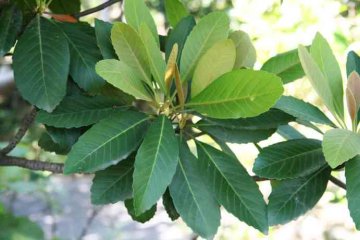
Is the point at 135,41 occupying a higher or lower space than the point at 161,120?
higher

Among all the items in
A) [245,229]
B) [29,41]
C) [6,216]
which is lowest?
[245,229]

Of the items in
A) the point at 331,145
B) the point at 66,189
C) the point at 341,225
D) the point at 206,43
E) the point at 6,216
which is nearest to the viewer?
the point at 331,145

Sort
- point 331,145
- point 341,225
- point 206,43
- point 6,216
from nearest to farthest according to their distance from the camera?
point 331,145
point 206,43
point 6,216
point 341,225

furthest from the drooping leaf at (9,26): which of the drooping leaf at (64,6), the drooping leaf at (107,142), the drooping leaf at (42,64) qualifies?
the drooping leaf at (107,142)

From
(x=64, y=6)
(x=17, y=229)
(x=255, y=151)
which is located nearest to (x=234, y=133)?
(x=64, y=6)

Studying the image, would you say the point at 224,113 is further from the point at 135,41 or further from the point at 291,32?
the point at 291,32

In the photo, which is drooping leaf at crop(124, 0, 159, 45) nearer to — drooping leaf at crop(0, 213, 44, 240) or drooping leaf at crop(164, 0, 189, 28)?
drooping leaf at crop(164, 0, 189, 28)

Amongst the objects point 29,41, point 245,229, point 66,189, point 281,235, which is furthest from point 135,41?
point 66,189
